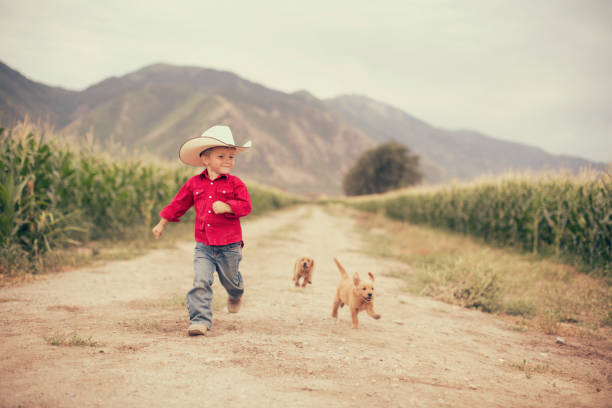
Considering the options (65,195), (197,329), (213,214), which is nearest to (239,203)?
(213,214)

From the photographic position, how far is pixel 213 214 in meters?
3.51

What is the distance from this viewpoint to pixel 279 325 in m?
3.90

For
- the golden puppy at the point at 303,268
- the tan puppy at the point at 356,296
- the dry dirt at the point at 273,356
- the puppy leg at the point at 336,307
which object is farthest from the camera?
the golden puppy at the point at 303,268

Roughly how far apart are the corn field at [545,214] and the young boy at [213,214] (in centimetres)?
721

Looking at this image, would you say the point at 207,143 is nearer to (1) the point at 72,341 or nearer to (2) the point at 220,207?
(2) the point at 220,207

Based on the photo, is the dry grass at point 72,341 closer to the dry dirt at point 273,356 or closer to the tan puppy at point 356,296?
the dry dirt at point 273,356

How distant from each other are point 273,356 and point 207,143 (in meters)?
1.98

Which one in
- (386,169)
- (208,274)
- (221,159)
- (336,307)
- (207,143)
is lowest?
(336,307)

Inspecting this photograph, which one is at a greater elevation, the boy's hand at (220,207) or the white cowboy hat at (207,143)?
→ the white cowboy hat at (207,143)

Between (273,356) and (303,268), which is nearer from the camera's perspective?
A: (273,356)

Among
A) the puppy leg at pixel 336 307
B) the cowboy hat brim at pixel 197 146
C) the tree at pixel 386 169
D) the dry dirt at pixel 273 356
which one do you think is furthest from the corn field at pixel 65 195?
the tree at pixel 386 169

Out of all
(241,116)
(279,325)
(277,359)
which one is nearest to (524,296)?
(279,325)

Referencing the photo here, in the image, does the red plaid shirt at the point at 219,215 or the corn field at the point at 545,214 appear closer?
the red plaid shirt at the point at 219,215

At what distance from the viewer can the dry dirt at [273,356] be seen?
7.45 ft
